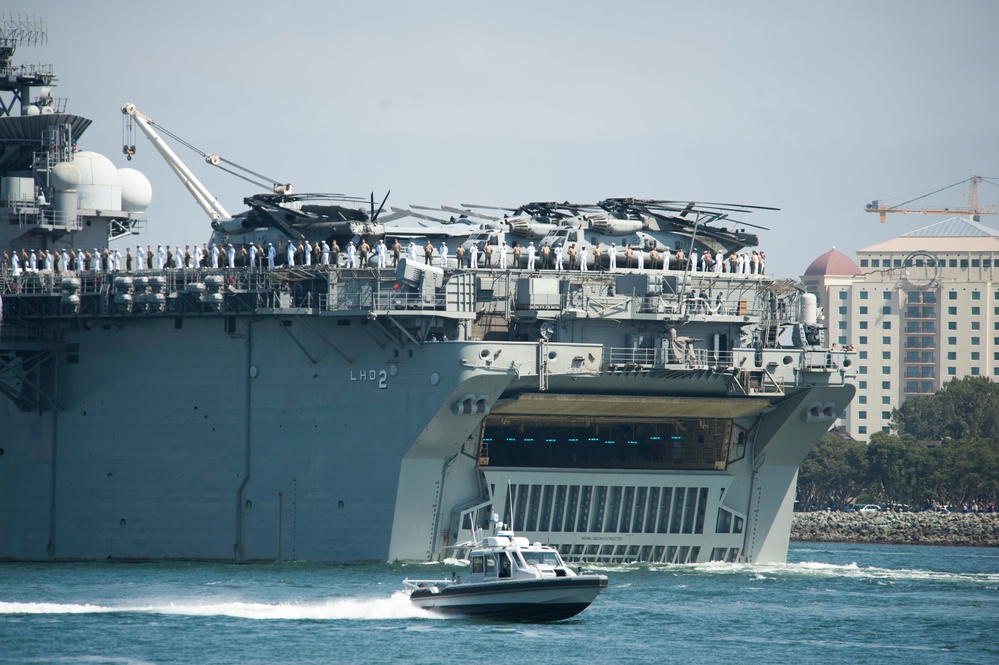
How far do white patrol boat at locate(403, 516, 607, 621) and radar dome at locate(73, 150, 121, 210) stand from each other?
102 ft

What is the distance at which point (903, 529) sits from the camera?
3858 inches

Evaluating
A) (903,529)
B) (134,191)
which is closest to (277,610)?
(134,191)

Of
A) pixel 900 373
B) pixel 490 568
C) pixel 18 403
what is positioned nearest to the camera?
pixel 490 568

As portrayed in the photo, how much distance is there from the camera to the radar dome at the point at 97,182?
70.1 metres

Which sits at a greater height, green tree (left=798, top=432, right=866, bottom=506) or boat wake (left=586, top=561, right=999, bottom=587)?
green tree (left=798, top=432, right=866, bottom=506)

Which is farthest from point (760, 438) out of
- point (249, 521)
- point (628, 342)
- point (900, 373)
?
point (900, 373)

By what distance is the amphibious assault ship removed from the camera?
2194 inches

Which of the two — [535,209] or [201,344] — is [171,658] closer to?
[201,344]

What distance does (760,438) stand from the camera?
60.4 meters

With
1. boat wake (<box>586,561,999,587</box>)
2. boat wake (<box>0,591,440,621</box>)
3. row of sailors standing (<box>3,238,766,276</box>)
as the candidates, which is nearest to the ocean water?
boat wake (<box>0,591,440,621</box>)

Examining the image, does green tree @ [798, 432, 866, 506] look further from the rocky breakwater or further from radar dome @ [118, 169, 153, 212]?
radar dome @ [118, 169, 153, 212]

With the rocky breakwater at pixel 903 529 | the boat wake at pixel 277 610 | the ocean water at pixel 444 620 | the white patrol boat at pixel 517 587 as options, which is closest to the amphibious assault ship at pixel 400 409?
the ocean water at pixel 444 620

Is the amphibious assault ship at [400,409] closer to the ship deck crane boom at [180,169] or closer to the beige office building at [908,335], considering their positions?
Answer: the ship deck crane boom at [180,169]

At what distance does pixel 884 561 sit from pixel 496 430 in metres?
24.5
